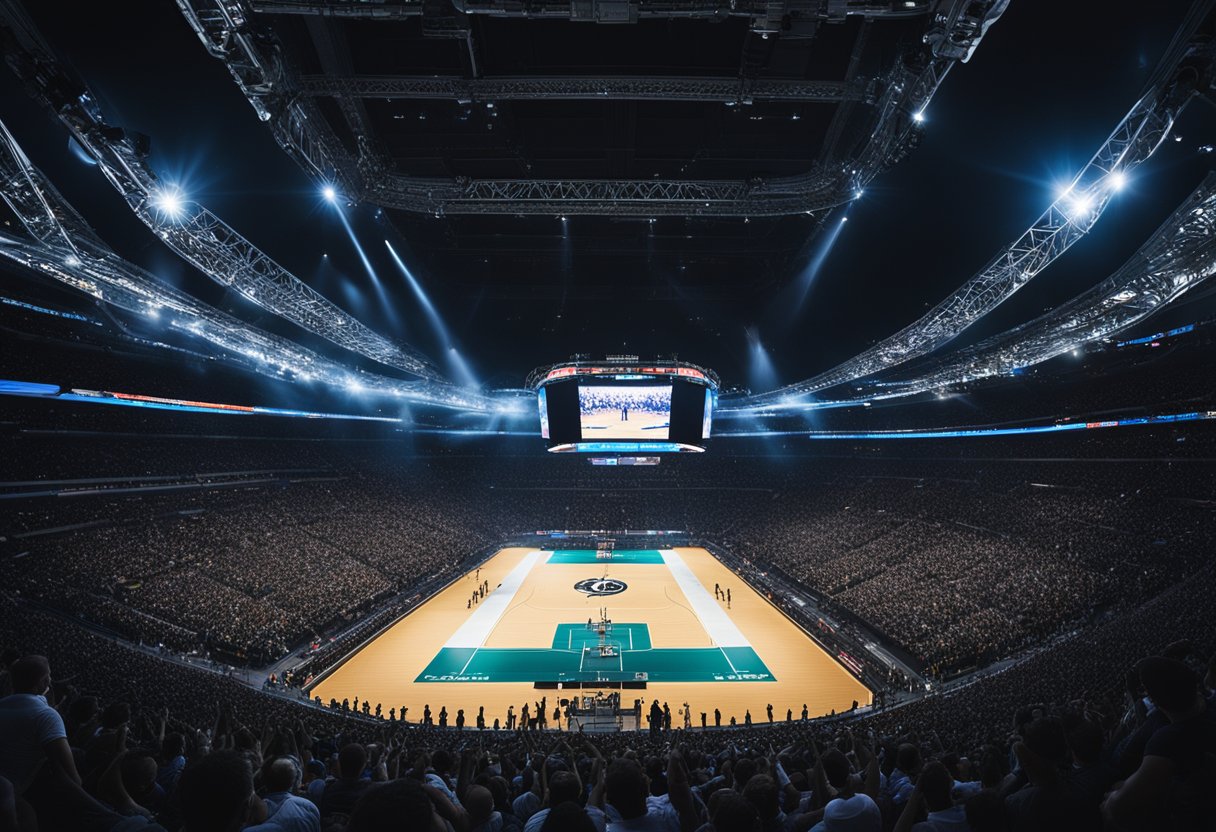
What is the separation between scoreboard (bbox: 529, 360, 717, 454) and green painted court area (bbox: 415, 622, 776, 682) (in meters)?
15.0

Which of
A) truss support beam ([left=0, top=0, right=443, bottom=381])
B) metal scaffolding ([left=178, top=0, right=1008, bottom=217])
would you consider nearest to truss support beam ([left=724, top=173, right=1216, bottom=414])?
metal scaffolding ([left=178, top=0, right=1008, bottom=217])

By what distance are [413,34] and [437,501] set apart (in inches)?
1599

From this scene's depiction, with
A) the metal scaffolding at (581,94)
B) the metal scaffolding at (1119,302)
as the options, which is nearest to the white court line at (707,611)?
the metal scaffolding at (1119,302)

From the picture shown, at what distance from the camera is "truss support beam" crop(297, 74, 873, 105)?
13.0 m

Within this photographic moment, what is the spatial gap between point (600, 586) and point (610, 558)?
25.8ft

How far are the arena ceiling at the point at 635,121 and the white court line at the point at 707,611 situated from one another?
1491cm

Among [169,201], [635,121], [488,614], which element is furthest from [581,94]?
[488,614]

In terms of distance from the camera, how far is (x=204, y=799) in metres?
1.91

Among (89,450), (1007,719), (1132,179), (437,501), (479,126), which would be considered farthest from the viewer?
(437,501)

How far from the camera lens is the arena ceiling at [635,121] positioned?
363 inches

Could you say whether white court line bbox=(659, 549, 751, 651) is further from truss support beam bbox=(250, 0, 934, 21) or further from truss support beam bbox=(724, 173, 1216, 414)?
truss support beam bbox=(250, 0, 934, 21)

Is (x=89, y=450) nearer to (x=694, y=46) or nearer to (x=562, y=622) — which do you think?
(x=562, y=622)

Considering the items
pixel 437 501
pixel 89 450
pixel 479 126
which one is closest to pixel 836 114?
pixel 479 126

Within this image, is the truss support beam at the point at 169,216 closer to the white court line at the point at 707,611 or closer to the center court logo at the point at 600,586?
the center court logo at the point at 600,586
